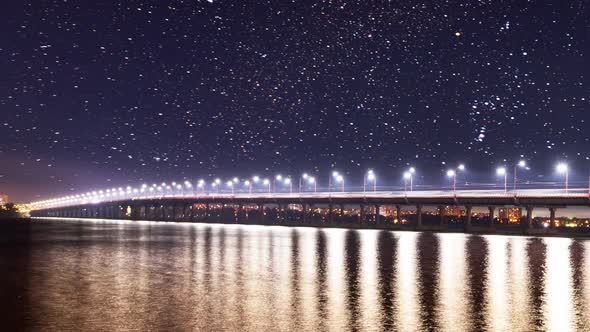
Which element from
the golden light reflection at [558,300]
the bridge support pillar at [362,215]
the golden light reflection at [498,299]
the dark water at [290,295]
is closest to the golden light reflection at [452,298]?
the dark water at [290,295]

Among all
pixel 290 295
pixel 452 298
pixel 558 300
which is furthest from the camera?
pixel 290 295

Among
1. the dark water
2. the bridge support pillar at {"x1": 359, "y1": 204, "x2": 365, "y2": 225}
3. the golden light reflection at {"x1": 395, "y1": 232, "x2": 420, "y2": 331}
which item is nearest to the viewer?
the dark water

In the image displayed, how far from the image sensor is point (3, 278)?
21625mm

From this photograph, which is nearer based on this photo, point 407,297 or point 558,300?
point 558,300

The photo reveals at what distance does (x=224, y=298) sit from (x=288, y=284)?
3.51 metres

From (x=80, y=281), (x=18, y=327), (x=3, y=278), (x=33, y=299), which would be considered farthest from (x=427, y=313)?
(x=3, y=278)

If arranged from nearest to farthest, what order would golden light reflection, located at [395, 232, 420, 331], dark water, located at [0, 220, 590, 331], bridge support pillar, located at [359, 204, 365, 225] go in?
1. dark water, located at [0, 220, 590, 331]
2. golden light reflection, located at [395, 232, 420, 331]
3. bridge support pillar, located at [359, 204, 365, 225]

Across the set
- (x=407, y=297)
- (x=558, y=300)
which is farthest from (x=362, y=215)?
(x=407, y=297)

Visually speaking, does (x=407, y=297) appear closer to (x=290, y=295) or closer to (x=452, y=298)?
(x=452, y=298)

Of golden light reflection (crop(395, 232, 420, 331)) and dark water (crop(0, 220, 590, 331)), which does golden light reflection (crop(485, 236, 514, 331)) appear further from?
golden light reflection (crop(395, 232, 420, 331))

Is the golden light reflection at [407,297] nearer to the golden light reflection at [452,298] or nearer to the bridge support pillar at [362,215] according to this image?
the golden light reflection at [452,298]

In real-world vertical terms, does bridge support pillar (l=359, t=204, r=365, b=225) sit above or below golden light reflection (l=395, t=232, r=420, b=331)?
below

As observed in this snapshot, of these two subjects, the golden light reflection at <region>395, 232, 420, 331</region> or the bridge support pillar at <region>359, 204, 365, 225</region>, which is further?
the bridge support pillar at <region>359, 204, 365, 225</region>

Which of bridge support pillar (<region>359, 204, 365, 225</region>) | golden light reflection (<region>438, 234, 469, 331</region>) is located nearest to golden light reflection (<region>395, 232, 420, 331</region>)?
golden light reflection (<region>438, 234, 469, 331</region>)
